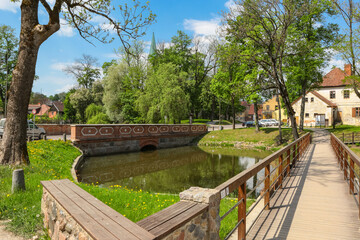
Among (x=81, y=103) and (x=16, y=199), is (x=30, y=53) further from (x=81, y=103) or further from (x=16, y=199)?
(x=81, y=103)

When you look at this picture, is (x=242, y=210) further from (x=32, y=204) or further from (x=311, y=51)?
(x=311, y=51)

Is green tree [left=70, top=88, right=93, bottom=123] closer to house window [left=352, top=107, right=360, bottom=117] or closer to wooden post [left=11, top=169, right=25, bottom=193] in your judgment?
wooden post [left=11, top=169, right=25, bottom=193]

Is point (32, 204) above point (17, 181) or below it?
below

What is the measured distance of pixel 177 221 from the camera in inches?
82.2

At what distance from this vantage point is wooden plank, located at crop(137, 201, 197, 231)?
2059mm

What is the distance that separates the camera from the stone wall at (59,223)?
2702 mm

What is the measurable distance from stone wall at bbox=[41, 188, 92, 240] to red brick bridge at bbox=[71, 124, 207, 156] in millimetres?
17680

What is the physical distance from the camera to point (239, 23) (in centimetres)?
1672

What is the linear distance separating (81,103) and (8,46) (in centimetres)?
1584

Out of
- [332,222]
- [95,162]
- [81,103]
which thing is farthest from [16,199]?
[81,103]

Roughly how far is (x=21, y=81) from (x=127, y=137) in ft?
55.0

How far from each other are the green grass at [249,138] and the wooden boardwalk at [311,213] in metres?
18.8

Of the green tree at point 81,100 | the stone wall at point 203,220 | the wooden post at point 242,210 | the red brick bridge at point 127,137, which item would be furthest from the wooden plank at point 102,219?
the green tree at point 81,100

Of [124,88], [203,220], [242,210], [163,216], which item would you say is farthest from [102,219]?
[124,88]
